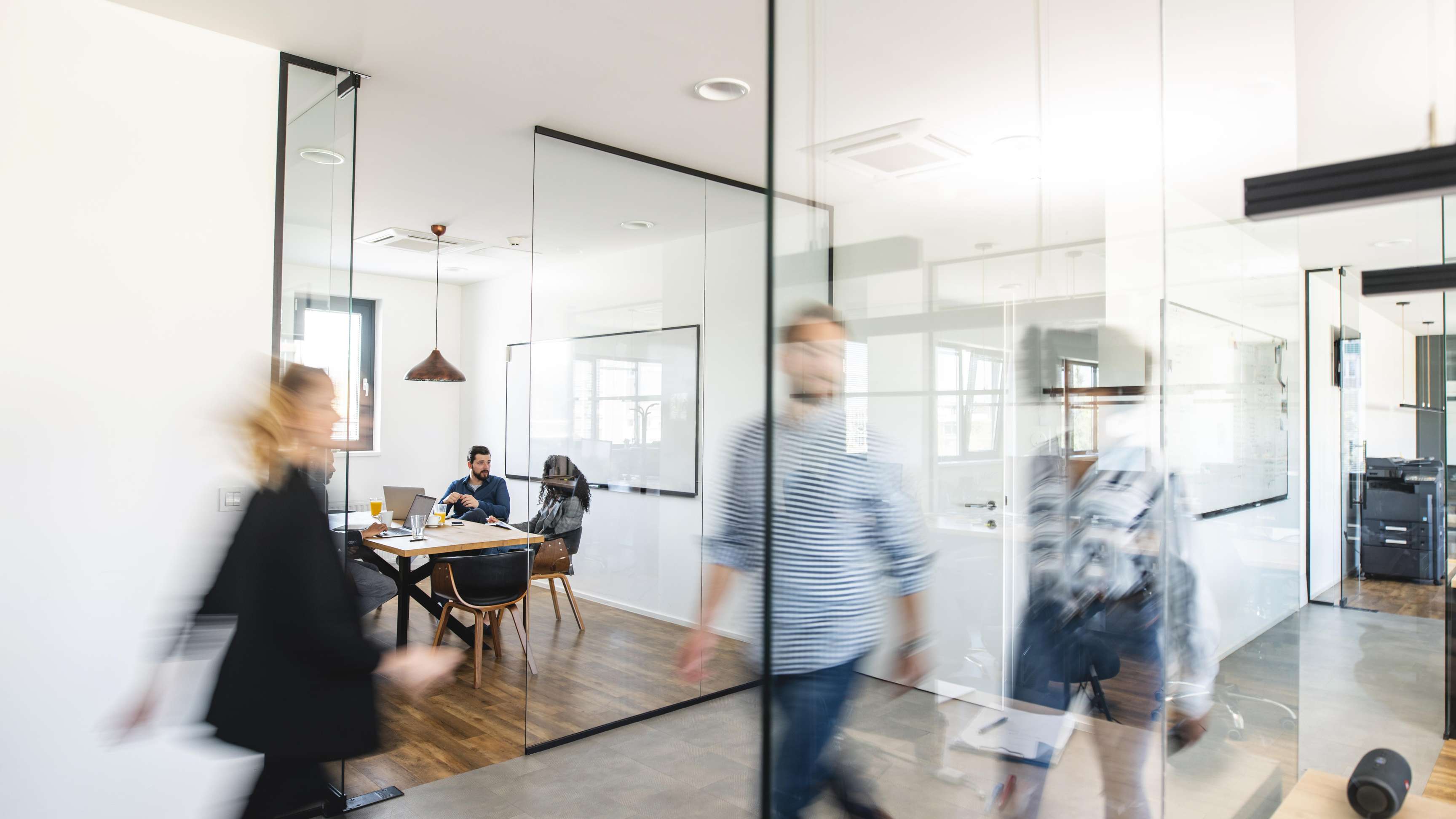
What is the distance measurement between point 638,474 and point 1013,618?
3224mm

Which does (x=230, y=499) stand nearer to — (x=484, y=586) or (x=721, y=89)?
(x=484, y=586)

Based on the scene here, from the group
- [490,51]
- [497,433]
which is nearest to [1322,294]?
[490,51]

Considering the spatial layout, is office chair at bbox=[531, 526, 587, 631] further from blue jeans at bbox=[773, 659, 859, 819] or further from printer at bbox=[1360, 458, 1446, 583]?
printer at bbox=[1360, 458, 1446, 583]

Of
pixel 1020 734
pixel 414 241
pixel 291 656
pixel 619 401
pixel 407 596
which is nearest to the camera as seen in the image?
pixel 1020 734

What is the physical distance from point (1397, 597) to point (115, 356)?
3062mm

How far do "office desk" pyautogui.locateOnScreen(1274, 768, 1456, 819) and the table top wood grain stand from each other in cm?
348

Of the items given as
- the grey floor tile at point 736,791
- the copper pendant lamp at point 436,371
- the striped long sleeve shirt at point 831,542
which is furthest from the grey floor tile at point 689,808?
the copper pendant lamp at point 436,371

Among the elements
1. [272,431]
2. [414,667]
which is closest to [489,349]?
[272,431]

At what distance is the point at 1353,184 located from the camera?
651mm

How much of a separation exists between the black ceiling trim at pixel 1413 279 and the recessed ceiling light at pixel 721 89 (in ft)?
8.70

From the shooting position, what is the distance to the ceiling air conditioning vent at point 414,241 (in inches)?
226

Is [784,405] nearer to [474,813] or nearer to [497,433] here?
[474,813]

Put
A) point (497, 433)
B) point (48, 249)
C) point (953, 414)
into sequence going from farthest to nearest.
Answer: point (497, 433) → point (48, 249) → point (953, 414)

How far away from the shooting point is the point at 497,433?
7633 mm
